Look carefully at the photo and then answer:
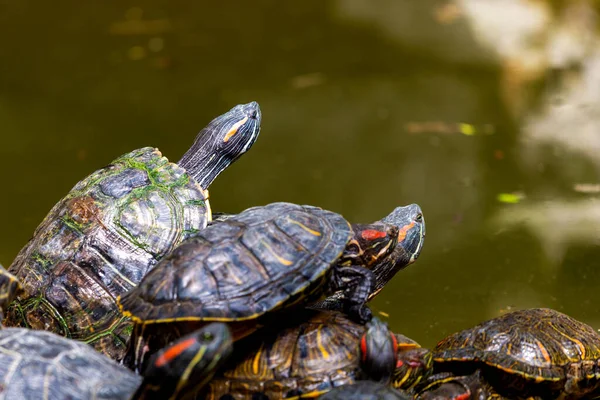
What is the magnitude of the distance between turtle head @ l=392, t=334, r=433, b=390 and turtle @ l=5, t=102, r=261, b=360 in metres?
1.08

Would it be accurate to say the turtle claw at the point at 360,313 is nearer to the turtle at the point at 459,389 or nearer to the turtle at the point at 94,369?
the turtle at the point at 459,389

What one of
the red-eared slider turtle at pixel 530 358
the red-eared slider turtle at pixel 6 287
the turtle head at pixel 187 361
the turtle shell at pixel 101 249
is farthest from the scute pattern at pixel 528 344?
the red-eared slider turtle at pixel 6 287

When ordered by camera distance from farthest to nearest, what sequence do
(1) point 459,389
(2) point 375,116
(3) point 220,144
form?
(2) point 375,116 → (3) point 220,144 → (1) point 459,389

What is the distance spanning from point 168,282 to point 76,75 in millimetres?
4831

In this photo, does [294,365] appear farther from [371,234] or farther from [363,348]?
[371,234]

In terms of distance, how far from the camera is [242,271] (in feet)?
Answer: 7.72

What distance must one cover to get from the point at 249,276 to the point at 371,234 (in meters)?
0.59

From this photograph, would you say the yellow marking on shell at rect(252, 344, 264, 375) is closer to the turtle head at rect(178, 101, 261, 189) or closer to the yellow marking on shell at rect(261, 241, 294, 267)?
the yellow marking on shell at rect(261, 241, 294, 267)

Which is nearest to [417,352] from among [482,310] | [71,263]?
[482,310]

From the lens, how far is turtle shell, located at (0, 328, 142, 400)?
82.9 inches

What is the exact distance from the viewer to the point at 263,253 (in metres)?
2.41

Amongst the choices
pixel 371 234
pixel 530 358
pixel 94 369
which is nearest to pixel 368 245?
pixel 371 234

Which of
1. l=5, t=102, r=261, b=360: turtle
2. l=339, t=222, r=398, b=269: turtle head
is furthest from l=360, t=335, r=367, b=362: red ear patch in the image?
l=5, t=102, r=261, b=360: turtle

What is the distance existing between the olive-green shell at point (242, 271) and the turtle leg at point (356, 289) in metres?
0.11
